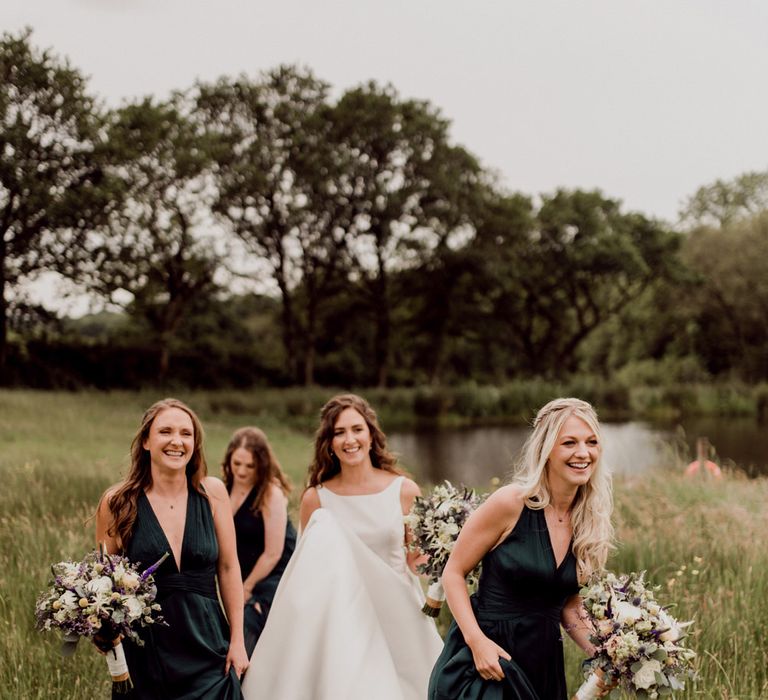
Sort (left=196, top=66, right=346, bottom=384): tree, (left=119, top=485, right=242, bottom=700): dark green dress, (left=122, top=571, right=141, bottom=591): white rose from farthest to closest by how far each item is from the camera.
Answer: (left=196, top=66, right=346, bottom=384): tree, (left=119, top=485, right=242, bottom=700): dark green dress, (left=122, top=571, right=141, bottom=591): white rose

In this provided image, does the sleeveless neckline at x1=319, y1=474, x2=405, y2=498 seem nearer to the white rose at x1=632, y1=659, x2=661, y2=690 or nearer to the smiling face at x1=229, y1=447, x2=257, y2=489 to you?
the smiling face at x1=229, y1=447, x2=257, y2=489

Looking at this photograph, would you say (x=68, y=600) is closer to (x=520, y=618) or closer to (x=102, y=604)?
(x=102, y=604)

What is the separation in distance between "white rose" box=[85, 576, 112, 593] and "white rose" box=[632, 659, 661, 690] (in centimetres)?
225

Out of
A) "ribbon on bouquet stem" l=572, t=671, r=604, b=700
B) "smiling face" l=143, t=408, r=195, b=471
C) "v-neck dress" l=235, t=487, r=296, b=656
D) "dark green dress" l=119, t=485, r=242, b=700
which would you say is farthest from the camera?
"v-neck dress" l=235, t=487, r=296, b=656

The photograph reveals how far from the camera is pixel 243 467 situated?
6078 millimetres

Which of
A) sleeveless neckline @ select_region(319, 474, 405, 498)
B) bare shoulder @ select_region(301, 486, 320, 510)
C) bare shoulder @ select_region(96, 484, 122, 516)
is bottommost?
bare shoulder @ select_region(301, 486, 320, 510)

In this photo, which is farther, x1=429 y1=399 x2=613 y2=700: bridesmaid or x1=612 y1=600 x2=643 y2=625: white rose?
x1=429 y1=399 x2=613 y2=700: bridesmaid

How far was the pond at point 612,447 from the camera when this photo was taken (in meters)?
20.2

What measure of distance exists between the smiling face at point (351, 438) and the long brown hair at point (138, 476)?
1163 millimetres

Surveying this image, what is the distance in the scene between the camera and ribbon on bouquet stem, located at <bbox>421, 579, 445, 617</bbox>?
428cm

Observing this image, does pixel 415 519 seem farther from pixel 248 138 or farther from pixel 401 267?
pixel 401 267

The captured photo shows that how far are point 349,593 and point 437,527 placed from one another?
0.75 metres

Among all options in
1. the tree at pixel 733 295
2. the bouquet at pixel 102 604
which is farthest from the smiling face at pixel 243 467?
the tree at pixel 733 295

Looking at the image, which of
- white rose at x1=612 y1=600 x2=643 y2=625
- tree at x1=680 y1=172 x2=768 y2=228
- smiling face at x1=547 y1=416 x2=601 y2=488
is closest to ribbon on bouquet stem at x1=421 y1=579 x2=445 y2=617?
smiling face at x1=547 y1=416 x2=601 y2=488
